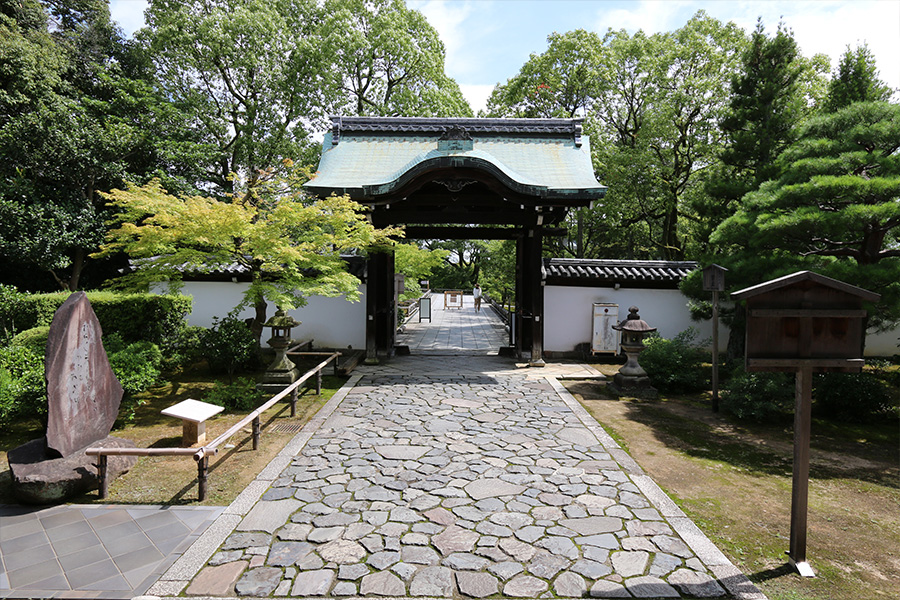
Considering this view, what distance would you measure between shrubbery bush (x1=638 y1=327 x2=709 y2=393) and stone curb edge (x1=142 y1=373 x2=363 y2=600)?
732 centimetres

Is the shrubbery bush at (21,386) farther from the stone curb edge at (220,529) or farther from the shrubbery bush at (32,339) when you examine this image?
the stone curb edge at (220,529)

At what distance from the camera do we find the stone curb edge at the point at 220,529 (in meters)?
3.38

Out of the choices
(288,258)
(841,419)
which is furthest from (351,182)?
(841,419)

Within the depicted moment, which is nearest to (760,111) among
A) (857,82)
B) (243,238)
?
(857,82)

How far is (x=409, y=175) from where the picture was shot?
1038 cm

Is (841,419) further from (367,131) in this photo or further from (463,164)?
(367,131)

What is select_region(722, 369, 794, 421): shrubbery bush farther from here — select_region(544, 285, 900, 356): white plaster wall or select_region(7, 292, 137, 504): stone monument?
select_region(7, 292, 137, 504): stone monument

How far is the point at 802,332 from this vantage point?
3785mm

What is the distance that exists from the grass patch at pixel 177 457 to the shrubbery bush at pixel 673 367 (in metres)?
7.03

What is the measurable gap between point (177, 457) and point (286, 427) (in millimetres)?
1519

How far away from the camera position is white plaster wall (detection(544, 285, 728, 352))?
1329 cm

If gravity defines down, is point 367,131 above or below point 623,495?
above

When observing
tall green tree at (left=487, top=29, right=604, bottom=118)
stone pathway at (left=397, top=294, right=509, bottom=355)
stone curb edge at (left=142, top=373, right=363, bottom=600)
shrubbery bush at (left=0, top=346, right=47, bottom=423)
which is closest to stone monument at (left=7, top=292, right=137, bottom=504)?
shrubbery bush at (left=0, top=346, right=47, bottom=423)

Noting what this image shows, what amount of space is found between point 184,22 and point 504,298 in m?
21.7
